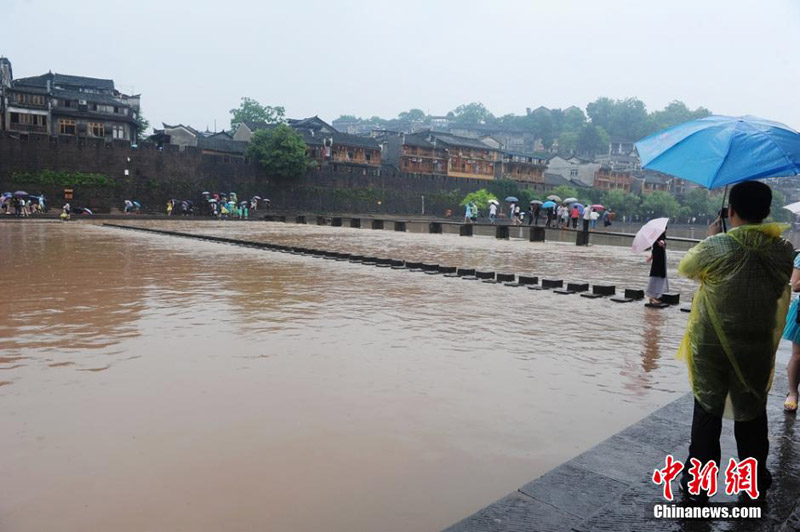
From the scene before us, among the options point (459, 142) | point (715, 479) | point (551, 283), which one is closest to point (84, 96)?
point (459, 142)

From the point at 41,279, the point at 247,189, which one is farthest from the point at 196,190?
the point at 41,279

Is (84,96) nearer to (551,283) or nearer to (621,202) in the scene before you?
(551,283)

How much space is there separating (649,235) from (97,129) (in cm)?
4574

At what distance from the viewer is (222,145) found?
4850 cm

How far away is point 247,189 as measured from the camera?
45.4 metres

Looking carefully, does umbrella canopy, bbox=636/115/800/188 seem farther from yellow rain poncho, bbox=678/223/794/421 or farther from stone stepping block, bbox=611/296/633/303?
stone stepping block, bbox=611/296/633/303

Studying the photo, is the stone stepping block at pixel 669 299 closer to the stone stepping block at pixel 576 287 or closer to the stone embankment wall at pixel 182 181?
the stone stepping block at pixel 576 287

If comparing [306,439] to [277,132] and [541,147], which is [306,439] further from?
[541,147]

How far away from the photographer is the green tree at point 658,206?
62.8 meters

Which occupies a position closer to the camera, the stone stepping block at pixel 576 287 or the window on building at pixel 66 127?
the stone stepping block at pixel 576 287

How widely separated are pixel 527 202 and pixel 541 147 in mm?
44629

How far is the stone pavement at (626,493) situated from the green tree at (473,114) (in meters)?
122

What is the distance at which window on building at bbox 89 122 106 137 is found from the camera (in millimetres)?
43969

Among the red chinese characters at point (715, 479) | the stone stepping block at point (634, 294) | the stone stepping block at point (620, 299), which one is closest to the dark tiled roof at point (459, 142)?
the stone stepping block at point (634, 294)
